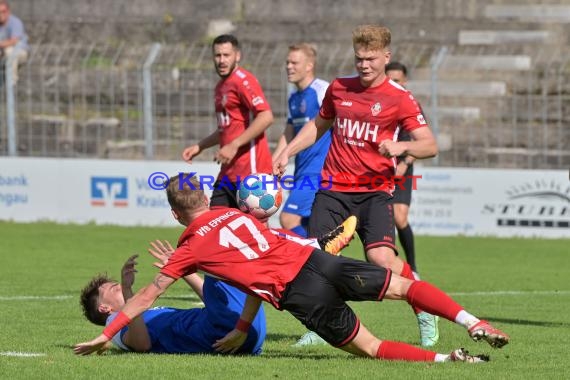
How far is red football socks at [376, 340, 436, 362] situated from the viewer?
7.63 m

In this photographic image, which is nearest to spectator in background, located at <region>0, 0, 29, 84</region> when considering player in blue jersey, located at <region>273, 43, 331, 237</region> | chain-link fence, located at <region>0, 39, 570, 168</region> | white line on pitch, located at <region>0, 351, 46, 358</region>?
chain-link fence, located at <region>0, 39, 570, 168</region>

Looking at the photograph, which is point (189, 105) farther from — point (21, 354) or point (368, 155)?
point (21, 354)

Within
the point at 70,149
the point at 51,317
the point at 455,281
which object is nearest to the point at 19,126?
the point at 70,149

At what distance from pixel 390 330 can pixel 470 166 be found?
11064 mm

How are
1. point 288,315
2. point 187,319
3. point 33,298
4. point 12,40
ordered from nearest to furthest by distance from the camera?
point 187,319, point 288,315, point 33,298, point 12,40

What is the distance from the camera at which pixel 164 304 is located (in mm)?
11391

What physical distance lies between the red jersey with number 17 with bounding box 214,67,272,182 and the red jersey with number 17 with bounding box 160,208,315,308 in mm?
4337

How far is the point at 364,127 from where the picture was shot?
30.2 ft

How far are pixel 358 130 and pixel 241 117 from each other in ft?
9.79

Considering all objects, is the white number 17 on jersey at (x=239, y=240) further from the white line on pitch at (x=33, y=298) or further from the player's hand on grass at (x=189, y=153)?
the white line on pitch at (x=33, y=298)

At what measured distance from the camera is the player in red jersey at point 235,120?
11.8 m

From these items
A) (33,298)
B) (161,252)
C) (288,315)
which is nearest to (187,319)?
(161,252)

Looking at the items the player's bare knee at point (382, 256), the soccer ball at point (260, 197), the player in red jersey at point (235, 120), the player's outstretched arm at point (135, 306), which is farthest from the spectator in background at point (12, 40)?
the player's outstretched arm at point (135, 306)

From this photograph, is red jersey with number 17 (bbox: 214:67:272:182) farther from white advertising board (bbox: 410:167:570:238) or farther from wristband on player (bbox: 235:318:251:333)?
white advertising board (bbox: 410:167:570:238)
